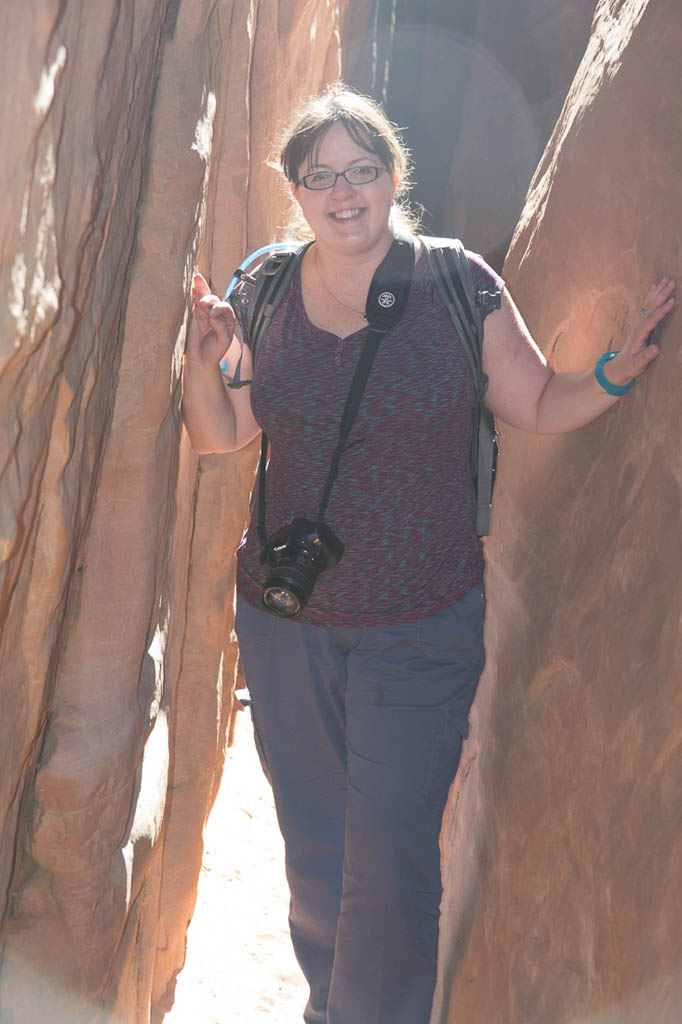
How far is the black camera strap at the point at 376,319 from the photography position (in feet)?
7.16

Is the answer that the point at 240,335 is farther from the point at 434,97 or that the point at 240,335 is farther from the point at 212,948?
the point at 434,97

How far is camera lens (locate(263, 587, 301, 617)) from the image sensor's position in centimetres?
222

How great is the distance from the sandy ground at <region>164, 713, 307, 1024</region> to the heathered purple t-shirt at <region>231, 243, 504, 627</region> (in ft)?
5.48

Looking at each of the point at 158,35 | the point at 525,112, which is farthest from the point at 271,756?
the point at 525,112

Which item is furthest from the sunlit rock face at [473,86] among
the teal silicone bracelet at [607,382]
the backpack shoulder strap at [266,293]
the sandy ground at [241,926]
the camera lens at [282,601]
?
the camera lens at [282,601]

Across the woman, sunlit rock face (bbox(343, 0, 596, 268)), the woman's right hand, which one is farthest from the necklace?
sunlit rock face (bbox(343, 0, 596, 268))

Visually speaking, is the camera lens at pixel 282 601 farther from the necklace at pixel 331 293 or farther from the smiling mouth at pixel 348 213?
the smiling mouth at pixel 348 213

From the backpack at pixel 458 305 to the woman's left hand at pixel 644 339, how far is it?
0.29 m

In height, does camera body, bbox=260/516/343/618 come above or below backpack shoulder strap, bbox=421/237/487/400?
below

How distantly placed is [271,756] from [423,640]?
0.53 meters

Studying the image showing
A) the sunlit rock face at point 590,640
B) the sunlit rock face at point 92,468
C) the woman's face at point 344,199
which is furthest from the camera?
the woman's face at point 344,199

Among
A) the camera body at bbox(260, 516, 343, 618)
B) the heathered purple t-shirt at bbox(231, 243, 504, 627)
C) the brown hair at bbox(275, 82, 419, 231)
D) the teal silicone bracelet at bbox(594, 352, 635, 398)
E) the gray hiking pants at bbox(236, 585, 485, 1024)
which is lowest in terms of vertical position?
the gray hiking pants at bbox(236, 585, 485, 1024)

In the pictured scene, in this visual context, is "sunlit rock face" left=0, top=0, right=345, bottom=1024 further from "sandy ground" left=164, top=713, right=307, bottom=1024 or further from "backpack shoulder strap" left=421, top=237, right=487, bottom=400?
"sandy ground" left=164, top=713, right=307, bottom=1024

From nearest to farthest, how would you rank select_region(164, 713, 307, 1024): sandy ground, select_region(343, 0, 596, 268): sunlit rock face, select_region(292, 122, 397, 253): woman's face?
select_region(292, 122, 397, 253): woman's face
select_region(164, 713, 307, 1024): sandy ground
select_region(343, 0, 596, 268): sunlit rock face
